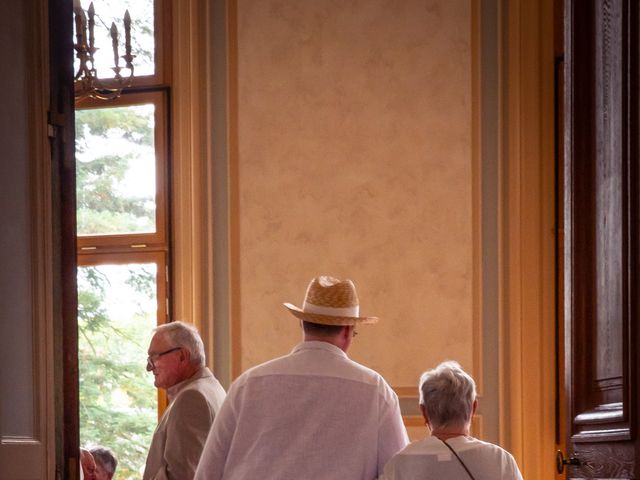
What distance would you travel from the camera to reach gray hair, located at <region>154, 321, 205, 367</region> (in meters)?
3.83

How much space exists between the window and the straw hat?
122 inches

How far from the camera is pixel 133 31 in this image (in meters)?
6.40

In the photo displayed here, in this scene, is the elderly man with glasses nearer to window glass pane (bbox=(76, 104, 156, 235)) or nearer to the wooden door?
the wooden door

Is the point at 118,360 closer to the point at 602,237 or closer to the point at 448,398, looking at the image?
the point at 448,398

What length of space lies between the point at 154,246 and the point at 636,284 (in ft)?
13.7

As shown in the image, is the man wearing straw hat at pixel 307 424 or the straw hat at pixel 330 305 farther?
the straw hat at pixel 330 305

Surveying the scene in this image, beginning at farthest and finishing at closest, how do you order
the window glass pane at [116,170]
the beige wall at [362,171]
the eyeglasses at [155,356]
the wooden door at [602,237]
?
the window glass pane at [116,170], the beige wall at [362,171], the eyeglasses at [155,356], the wooden door at [602,237]

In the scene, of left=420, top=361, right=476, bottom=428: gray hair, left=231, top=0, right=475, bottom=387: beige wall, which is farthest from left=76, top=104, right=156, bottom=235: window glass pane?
left=420, top=361, right=476, bottom=428: gray hair

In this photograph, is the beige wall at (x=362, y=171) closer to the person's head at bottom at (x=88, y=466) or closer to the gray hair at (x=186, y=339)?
the person's head at bottom at (x=88, y=466)

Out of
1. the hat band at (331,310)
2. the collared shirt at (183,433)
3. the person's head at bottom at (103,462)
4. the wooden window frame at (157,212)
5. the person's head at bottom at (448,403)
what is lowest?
the person's head at bottom at (103,462)

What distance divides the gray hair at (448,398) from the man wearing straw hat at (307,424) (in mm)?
180

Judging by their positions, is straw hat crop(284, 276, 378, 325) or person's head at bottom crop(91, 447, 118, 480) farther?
person's head at bottom crop(91, 447, 118, 480)

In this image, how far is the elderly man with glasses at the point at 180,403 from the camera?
140 inches

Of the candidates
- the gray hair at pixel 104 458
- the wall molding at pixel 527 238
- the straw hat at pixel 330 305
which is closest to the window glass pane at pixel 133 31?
the wall molding at pixel 527 238
